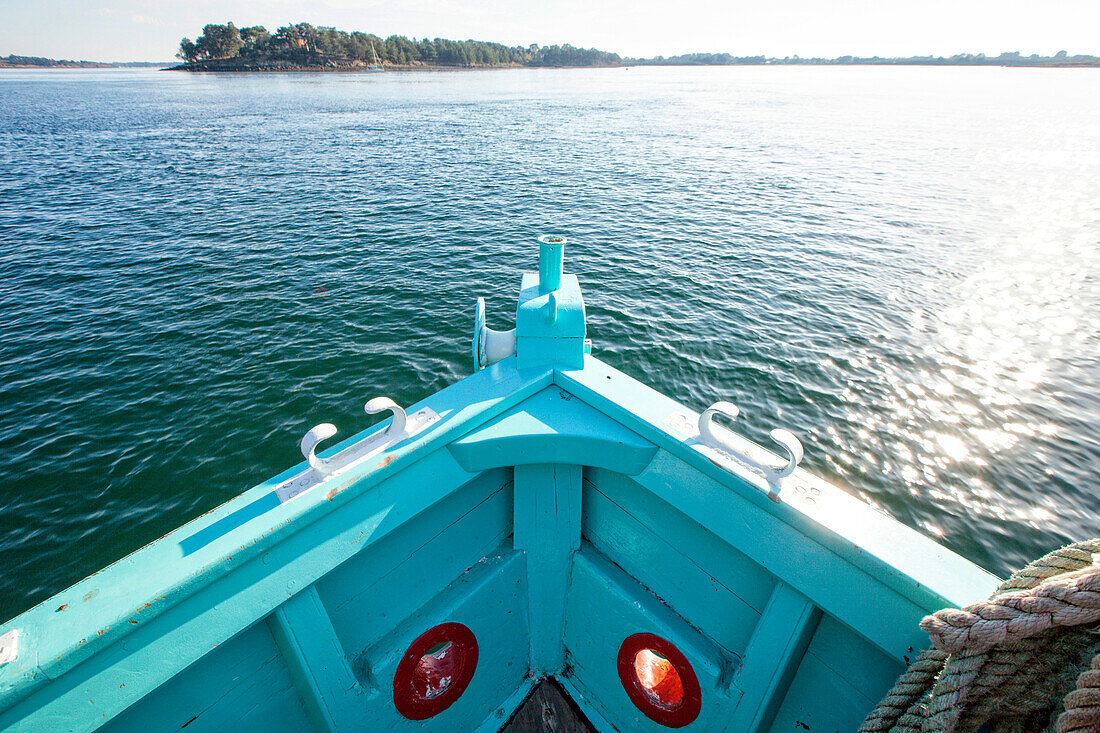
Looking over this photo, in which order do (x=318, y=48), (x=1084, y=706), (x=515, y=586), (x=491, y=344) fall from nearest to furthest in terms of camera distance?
1. (x=1084, y=706)
2. (x=515, y=586)
3. (x=491, y=344)
4. (x=318, y=48)

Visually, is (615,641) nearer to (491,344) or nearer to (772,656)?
(772,656)

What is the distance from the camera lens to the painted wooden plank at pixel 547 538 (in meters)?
2.99

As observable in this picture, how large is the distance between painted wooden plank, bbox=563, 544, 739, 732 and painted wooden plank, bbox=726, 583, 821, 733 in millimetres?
101

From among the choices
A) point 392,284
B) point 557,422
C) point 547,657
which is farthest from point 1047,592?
point 392,284

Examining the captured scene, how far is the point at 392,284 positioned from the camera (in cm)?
1219

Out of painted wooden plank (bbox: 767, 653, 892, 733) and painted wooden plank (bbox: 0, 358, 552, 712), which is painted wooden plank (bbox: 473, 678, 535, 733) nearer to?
painted wooden plank (bbox: 767, 653, 892, 733)

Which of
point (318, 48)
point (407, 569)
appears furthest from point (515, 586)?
point (318, 48)

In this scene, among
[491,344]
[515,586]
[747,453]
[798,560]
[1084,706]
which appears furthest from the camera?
[491,344]

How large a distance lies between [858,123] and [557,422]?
4745cm

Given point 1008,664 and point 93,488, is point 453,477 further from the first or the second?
point 93,488

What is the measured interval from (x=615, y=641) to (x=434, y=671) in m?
1.17

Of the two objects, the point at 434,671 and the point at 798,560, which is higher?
the point at 798,560

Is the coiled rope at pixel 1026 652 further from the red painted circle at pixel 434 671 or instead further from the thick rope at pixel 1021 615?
the red painted circle at pixel 434 671

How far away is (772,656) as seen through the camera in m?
2.41
